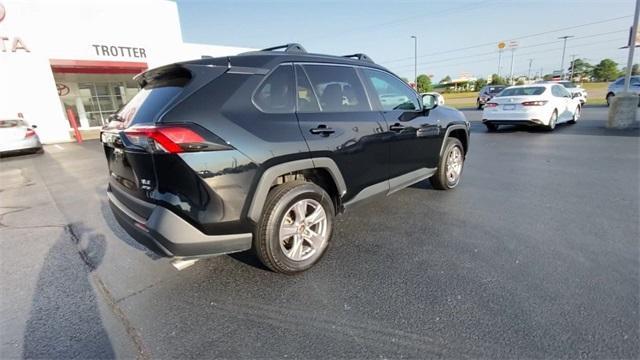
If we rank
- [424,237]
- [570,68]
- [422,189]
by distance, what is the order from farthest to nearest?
Answer: [570,68], [422,189], [424,237]

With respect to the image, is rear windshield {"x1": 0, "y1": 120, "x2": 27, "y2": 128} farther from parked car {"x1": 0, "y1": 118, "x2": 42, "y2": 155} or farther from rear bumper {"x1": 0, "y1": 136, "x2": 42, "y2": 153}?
rear bumper {"x1": 0, "y1": 136, "x2": 42, "y2": 153}

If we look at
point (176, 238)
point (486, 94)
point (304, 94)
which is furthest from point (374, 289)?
point (486, 94)

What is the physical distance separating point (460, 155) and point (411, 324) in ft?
11.6

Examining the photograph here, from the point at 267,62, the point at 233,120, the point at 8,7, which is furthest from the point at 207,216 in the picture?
the point at 8,7

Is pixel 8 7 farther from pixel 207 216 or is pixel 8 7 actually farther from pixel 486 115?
pixel 486 115

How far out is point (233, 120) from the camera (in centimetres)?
225

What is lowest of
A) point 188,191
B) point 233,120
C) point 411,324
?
point 411,324

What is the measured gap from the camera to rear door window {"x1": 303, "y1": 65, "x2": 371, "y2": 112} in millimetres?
2932

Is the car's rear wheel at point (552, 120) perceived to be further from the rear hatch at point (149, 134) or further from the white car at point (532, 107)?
the rear hatch at point (149, 134)

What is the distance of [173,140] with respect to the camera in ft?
6.79

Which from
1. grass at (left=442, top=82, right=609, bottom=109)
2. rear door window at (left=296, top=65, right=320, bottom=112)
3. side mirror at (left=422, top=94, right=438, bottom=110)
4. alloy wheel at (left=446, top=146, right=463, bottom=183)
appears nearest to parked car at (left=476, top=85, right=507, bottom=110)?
grass at (left=442, top=82, right=609, bottom=109)

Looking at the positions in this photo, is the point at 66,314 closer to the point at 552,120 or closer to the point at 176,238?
the point at 176,238

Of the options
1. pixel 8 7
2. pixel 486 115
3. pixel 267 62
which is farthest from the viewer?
pixel 8 7

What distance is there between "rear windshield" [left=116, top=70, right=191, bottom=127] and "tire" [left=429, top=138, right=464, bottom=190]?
11.6ft
